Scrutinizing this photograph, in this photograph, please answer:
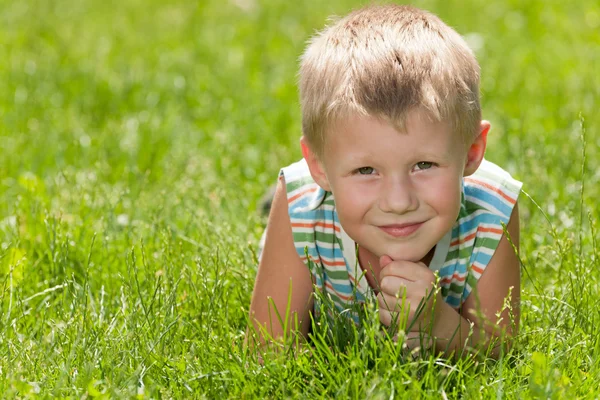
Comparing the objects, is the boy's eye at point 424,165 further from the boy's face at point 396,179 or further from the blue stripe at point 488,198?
the blue stripe at point 488,198

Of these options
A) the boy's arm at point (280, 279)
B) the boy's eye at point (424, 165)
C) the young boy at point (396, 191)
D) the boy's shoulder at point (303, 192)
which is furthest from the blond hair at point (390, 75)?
the boy's arm at point (280, 279)

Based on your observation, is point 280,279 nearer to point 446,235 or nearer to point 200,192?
point 446,235

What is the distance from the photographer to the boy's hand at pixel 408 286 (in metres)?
2.78

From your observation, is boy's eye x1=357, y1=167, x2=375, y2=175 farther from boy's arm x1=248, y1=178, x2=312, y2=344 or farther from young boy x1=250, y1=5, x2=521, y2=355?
boy's arm x1=248, y1=178, x2=312, y2=344

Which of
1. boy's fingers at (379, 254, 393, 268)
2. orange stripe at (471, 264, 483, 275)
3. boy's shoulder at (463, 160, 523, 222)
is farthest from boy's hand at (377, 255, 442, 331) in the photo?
boy's shoulder at (463, 160, 523, 222)

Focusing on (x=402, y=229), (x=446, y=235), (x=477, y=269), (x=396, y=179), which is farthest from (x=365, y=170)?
(x=477, y=269)

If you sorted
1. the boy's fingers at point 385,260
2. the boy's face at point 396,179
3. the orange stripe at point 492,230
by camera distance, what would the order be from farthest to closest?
the orange stripe at point 492,230 < the boy's fingers at point 385,260 < the boy's face at point 396,179

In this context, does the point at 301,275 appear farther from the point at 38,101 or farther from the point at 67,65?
the point at 67,65

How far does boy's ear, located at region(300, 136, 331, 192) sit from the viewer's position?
2.86 metres

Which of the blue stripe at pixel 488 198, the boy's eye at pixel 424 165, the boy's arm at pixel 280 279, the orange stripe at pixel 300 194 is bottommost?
the boy's arm at pixel 280 279

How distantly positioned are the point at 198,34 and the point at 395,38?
15.2ft

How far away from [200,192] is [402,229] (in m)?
1.54

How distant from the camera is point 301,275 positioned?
3.09m

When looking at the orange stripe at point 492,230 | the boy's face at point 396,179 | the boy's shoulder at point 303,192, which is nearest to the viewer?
the boy's face at point 396,179
